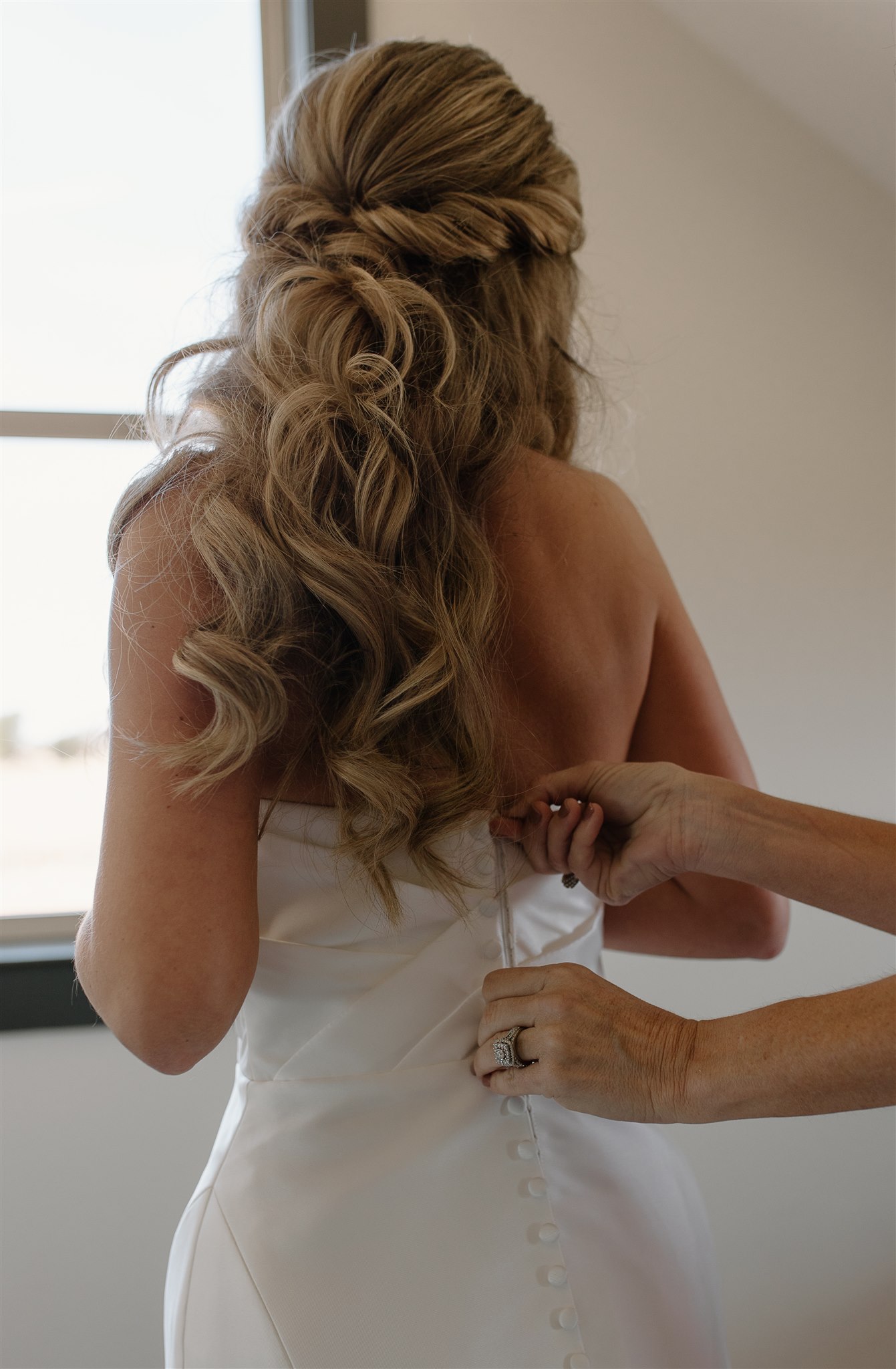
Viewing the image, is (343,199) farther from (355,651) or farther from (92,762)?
(92,762)

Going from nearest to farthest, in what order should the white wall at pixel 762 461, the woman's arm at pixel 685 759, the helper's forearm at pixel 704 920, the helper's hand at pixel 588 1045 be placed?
the helper's hand at pixel 588 1045 → the woman's arm at pixel 685 759 → the helper's forearm at pixel 704 920 → the white wall at pixel 762 461

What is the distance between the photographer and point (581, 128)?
1.74 meters

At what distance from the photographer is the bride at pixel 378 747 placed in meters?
0.76

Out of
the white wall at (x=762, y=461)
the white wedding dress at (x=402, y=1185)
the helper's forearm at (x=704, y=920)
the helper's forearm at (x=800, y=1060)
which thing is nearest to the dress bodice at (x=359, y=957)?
the white wedding dress at (x=402, y=1185)

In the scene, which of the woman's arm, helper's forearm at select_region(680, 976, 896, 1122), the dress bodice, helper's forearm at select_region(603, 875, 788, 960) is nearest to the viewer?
helper's forearm at select_region(680, 976, 896, 1122)

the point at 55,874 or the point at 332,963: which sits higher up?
the point at 332,963

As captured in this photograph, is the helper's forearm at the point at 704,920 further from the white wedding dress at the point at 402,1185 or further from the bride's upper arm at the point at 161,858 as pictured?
the bride's upper arm at the point at 161,858

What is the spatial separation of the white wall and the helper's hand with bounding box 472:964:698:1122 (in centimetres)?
101

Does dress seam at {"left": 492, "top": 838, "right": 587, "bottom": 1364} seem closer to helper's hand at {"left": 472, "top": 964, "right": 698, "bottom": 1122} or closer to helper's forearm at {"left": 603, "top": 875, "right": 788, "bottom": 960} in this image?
helper's hand at {"left": 472, "top": 964, "right": 698, "bottom": 1122}

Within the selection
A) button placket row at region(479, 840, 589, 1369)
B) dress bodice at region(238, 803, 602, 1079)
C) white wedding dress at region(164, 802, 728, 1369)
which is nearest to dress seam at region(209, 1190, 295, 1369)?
white wedding dress at region(164, 802, 728, 1369)

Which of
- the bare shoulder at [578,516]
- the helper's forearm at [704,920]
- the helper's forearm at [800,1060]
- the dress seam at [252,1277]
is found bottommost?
the dress seam at [252,1277]

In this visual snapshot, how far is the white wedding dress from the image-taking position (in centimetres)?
80

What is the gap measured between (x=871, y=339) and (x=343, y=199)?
131 cm

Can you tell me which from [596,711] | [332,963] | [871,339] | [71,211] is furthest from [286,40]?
[332,963]
